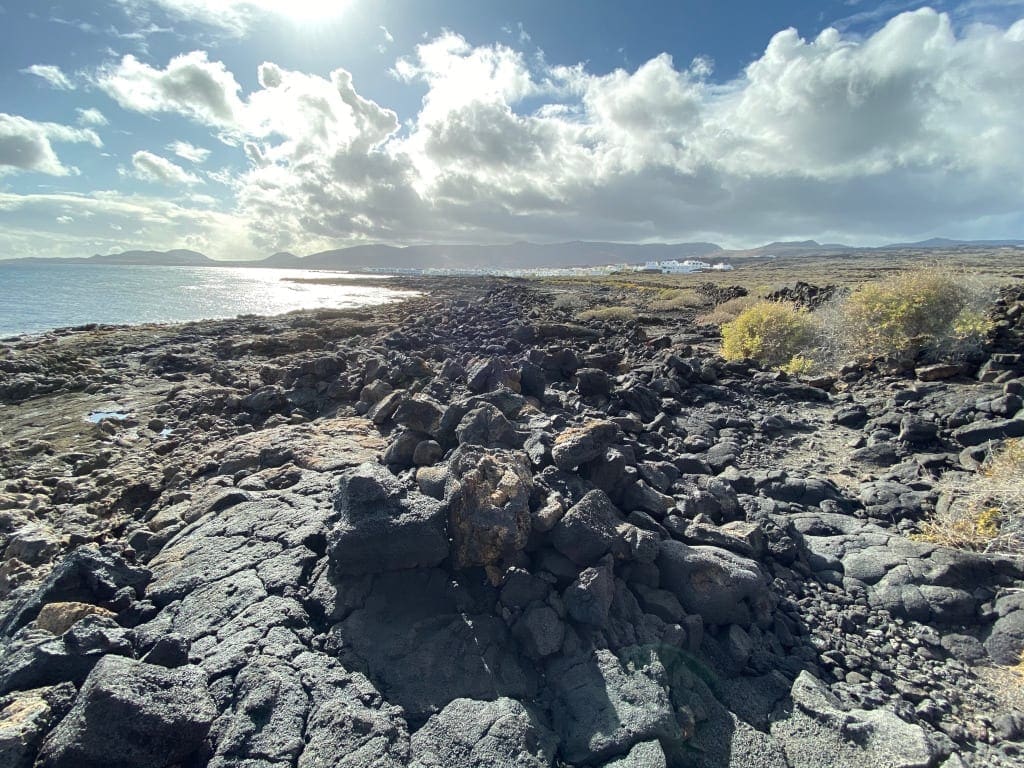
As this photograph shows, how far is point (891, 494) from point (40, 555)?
1122 centimetres

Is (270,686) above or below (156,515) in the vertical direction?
above

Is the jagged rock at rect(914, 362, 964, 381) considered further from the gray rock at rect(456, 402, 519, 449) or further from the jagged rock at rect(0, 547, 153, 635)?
the jagged rock at rect(0, 547, 153, 635)

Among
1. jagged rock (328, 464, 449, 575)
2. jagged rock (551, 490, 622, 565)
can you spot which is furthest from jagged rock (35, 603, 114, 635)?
jagged rock (551, 490, 622, 565)

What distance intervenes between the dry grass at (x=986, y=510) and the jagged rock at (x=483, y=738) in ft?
18.1

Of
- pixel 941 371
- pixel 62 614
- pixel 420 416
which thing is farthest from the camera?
pixel 941 371

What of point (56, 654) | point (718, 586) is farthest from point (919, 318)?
point (56, 654)

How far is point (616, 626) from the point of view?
435 centimetres

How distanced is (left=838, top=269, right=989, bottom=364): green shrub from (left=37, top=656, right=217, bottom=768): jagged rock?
14.6 meters

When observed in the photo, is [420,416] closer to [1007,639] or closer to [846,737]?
[846,737]

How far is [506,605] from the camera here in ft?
14.6

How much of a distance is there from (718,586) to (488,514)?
2.36 meters

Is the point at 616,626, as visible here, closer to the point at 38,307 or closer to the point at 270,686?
the point at 270,686

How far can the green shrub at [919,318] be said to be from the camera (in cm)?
1146

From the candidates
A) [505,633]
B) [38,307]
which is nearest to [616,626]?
[505,633]
